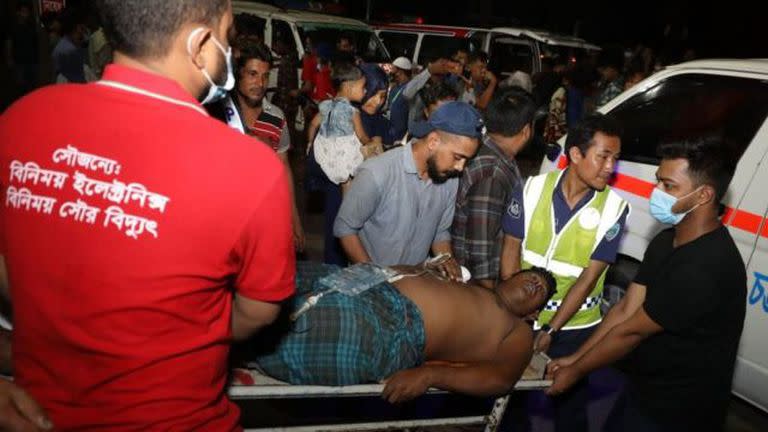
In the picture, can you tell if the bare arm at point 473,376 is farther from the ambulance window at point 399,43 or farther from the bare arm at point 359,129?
the ambulance window at point 399,43

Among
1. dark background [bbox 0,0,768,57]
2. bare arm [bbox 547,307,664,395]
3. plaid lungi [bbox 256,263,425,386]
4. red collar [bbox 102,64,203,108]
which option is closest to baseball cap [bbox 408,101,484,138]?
plaid lungi [bbox 256,263,425,386]

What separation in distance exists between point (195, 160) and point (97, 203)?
0.75ft

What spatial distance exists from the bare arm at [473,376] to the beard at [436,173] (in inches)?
34.4

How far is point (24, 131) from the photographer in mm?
1232

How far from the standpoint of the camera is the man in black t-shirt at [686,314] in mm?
2174

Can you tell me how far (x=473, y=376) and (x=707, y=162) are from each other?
1310 millimetres

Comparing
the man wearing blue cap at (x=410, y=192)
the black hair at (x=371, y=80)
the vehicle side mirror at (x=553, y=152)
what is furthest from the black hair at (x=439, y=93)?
the man wearing blue cap at (x=410, y=192)

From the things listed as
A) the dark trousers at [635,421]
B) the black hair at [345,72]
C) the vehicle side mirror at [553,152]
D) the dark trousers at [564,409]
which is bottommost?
the dark trousers at [564,409]

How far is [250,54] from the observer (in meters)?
3.76

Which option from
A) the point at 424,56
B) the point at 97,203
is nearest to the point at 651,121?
the point at 97,203

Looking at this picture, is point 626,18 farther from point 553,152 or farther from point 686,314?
point 686,314

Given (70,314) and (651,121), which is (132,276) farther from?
(651,121)

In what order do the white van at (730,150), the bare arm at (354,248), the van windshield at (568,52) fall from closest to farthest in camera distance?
1. the bare arm at (354,248)
2. the white van at (730,150)
3. the van windshield at (568,52)

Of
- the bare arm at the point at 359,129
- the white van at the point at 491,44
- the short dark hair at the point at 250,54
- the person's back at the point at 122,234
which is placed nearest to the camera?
the person's back at the point at 122,234
